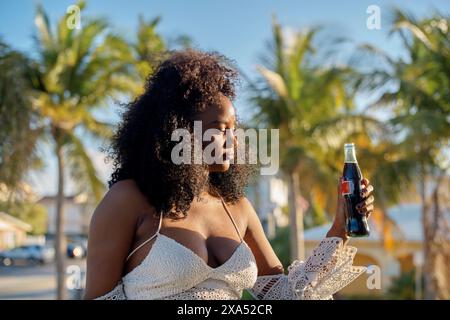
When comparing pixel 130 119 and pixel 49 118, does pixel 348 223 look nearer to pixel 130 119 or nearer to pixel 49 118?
pixel 130 119

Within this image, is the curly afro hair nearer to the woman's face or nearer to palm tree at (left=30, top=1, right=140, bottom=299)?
the woman's face

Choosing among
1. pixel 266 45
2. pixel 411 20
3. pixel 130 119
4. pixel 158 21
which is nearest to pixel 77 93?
pixel 158 21

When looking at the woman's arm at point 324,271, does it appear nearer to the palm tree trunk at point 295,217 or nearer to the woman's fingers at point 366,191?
the woman's fingers at point 366,191

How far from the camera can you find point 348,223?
1.78 m

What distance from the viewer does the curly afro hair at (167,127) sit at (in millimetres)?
1629

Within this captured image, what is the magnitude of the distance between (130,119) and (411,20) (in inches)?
236

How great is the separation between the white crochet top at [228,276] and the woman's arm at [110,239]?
0.12 ft

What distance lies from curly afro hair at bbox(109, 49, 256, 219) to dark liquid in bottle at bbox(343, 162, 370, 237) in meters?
0.42

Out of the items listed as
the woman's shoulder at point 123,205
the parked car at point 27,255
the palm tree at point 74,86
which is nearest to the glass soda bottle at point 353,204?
the woman's shoulder at point 123,205

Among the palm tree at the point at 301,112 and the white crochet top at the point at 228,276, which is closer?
the white crochet top at the point at 228,276

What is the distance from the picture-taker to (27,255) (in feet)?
82.1

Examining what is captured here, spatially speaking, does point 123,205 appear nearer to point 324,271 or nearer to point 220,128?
point 220,128

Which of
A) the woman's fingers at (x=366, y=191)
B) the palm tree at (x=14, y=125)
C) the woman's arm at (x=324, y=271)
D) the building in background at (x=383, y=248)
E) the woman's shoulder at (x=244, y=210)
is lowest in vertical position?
the building in background at (x=383, y=248)

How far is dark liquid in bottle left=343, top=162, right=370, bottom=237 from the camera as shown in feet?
5.82
